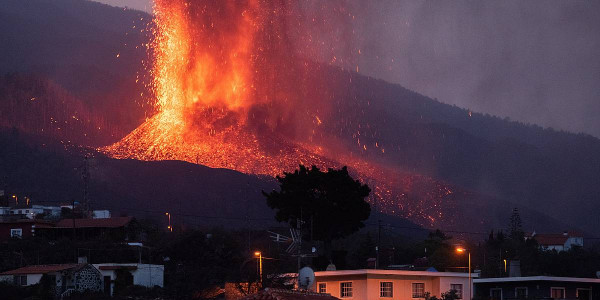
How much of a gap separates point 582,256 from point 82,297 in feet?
199

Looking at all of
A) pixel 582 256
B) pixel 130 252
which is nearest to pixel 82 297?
pixel 130 252

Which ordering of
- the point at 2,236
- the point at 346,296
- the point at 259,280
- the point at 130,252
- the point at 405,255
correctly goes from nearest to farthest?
1. the point at 346,296
2. the point at 259,280
3. the point at 130,252
4. the point at 405,255
5. the point at 2,236

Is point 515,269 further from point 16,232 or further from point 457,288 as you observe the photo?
point 16,232

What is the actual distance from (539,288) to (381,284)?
9.62 m

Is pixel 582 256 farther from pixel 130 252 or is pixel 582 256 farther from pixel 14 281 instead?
pixel 14 281

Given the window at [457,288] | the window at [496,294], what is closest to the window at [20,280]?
the window at [457,288]

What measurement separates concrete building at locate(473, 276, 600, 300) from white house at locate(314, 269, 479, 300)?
332cm

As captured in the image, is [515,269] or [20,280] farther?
[20,280]

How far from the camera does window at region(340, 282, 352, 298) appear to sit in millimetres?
63219

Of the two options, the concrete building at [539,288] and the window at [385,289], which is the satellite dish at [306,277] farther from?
the concrete building at [539,288]

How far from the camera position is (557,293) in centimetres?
6469

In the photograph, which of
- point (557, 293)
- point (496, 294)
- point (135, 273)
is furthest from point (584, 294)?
point (135, 273)

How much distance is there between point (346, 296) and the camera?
207 feet

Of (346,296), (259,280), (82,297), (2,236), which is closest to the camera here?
(346,296)
